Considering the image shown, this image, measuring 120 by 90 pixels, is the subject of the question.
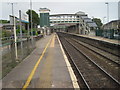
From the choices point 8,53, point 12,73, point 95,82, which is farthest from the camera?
point 8,53

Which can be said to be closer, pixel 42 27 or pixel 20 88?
pixel 20 88

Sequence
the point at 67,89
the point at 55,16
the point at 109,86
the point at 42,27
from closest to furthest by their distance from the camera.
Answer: the point at 67,89, the point at 109,86, the point at 42,27, the point at 55,16

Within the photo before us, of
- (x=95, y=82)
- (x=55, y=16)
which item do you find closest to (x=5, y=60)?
(x=95, y=82)

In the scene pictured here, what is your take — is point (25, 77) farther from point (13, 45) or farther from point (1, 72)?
point (13, 45)

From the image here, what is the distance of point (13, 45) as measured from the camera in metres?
9.55

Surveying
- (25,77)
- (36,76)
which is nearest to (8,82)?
(25,77)

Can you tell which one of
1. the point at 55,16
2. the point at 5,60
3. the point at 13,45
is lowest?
the point at 5,60

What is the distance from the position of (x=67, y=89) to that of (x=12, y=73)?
337cm

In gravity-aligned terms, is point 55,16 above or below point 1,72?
above

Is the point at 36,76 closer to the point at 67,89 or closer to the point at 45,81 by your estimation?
the point at 45,81

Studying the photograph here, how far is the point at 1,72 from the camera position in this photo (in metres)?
7.42

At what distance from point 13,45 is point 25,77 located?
3.01 metres

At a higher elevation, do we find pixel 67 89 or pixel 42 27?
pixel 42 27

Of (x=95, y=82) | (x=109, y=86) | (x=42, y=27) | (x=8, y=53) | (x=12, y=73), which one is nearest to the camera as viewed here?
(x=109, y=86)
